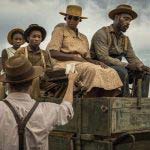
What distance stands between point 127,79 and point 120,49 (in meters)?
0.75

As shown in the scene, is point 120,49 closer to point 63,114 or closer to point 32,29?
point 32,29

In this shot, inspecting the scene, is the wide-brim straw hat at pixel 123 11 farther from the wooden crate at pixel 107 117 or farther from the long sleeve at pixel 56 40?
the wooden crate at pixel 107 117

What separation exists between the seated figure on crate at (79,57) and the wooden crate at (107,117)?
0.38 m

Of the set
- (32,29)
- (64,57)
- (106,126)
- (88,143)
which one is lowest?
(88,143)

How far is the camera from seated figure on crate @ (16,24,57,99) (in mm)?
5706

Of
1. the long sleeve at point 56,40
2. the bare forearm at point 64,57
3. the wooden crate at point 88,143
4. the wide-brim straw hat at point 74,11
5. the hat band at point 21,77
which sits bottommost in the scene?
the wooden crate at point 88,143

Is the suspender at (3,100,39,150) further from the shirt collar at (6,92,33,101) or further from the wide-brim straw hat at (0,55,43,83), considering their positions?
the wide-brim straw hat at (0,55,43,83)

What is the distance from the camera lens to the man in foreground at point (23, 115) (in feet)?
9.67

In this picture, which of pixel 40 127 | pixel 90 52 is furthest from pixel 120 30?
pixel 40 127

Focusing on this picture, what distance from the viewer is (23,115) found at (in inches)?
117

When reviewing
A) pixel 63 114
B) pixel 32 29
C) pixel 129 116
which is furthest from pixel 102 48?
pixel 63 114

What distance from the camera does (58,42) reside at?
5.76 m

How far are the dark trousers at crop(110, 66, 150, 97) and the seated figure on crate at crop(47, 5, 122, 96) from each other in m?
0.18

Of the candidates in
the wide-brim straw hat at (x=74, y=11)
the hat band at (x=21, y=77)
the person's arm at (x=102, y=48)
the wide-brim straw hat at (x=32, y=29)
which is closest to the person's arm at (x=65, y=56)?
the person's arm at (x=102, y=48)
